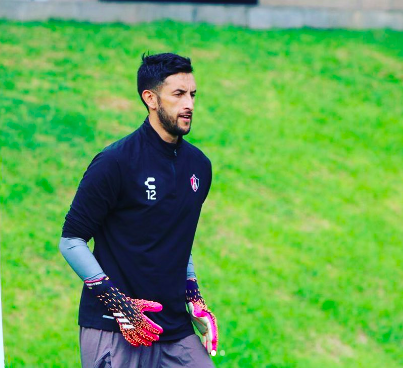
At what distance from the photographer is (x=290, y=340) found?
7133 mm

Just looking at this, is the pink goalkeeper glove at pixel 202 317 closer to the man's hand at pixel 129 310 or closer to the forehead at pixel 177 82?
the man's hand at pixel 129 310

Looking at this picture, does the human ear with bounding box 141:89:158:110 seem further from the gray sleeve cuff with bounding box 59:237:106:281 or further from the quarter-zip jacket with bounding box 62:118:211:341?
the gray sleeve cuff with bounding box 59:237:106:281

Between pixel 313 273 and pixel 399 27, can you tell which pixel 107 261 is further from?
pixel 399 27

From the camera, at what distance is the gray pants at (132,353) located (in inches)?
151

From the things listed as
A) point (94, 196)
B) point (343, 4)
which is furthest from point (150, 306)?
A: point (343, 4)

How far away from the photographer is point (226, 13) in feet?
50.8

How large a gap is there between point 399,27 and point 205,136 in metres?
7.26

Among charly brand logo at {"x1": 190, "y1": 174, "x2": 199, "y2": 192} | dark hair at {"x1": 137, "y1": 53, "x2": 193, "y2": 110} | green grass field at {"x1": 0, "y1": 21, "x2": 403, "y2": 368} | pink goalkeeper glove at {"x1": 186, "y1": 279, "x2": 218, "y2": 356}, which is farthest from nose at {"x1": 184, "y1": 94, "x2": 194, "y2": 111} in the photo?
green grass field at {"x1": 0, "y1": 21, "x2": 403, "y2": 368}

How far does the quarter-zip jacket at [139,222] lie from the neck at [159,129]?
24 millimetres

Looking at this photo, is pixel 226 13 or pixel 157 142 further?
pixel 226 13

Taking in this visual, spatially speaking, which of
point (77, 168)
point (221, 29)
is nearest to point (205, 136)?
point (77, 168)

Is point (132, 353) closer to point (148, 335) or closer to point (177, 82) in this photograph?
point (148, 335)

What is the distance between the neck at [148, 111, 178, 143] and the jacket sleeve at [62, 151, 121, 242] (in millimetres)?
328

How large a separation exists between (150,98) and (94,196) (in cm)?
59
